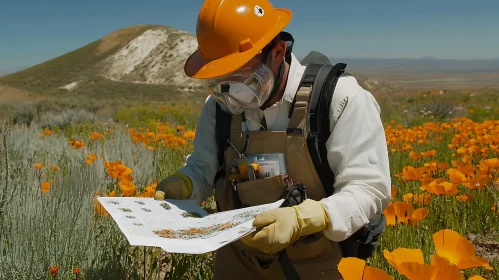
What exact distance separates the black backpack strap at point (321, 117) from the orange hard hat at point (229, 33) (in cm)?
26

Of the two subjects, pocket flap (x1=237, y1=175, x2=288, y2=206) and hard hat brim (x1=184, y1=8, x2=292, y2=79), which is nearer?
hard hat brim (x1=184, y1=8, x2=292, y2=79)

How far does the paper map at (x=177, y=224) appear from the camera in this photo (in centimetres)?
140

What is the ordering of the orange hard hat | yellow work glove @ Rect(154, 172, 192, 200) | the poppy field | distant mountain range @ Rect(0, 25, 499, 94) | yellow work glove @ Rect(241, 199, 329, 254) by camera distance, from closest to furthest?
the poppy field
yellow work glove @ Rect(241, 199, 329, 254)
the orange hard hat
yellow work glove @ Rect(154, 172, 192, 200)
distant mountain range @ Rect(0, 25, 499, 94)

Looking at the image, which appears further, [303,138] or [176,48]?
[176,48]

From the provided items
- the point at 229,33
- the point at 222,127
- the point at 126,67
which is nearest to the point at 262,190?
the point at 222,127

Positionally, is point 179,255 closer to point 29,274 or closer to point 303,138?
point 29,274

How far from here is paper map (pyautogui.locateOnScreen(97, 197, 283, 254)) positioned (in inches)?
55.3

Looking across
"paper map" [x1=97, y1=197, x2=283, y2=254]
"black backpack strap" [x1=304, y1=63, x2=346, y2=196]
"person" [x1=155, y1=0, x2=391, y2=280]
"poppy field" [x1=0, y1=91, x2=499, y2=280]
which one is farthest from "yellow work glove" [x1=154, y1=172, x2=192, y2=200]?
"black backpack strap" [x1=304, y1=63, x2=346, y2=196]

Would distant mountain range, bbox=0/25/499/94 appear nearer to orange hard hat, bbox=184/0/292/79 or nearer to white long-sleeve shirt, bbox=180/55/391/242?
orange hard hat, bbox=184/0/292/79

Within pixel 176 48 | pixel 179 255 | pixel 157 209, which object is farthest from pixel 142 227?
pixel 176 48

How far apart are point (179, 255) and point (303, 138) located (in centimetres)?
108

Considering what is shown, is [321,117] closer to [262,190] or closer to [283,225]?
[262,190]

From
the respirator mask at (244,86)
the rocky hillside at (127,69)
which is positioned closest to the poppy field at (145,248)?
the respirator mask at (244,86)

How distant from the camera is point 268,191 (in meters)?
1.96
